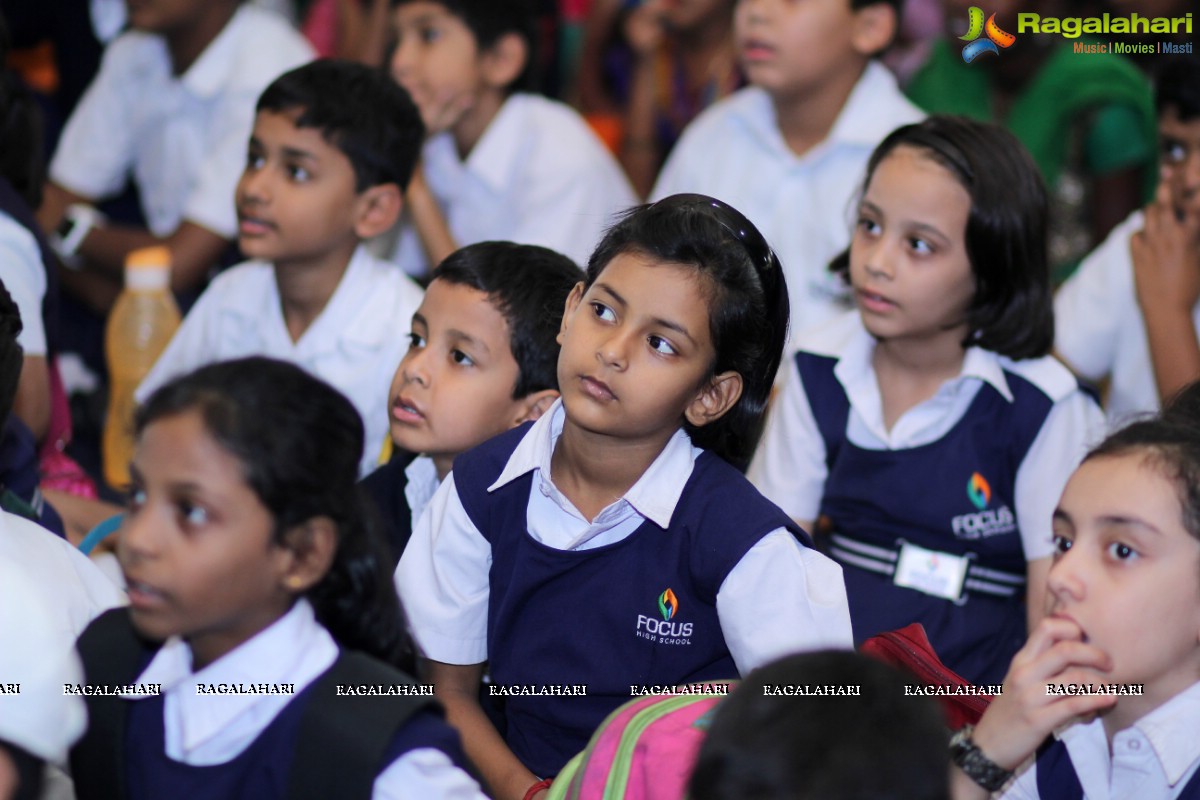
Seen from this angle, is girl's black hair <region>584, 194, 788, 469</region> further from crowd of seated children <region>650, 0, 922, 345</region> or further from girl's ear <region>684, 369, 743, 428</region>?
crowd of seated children <region>650, 0, 922, 345</region>

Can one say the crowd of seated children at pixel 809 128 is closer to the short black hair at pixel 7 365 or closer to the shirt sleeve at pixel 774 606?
the shirt sleeve at pixel 774 606

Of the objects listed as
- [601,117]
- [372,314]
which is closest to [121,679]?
[372,314]

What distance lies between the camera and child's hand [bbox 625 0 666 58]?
12.1 feet

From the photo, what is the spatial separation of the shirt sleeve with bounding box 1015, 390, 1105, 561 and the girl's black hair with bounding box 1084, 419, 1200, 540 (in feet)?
1.43

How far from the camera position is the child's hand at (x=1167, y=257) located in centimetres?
240

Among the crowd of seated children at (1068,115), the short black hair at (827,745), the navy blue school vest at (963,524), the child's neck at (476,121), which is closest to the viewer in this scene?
the short black hair at (827,745)

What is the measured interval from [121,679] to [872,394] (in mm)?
1195

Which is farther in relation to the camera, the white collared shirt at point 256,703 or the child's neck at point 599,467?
the child's neck at point 599,467

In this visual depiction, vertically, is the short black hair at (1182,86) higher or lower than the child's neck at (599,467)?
higher

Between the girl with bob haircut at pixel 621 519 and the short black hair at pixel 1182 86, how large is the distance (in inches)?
47.5

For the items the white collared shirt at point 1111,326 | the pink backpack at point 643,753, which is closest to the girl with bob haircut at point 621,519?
the pink backpack at point 643,753

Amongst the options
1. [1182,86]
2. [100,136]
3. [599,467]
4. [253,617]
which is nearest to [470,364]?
[599,467]

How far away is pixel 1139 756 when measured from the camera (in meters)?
1.43

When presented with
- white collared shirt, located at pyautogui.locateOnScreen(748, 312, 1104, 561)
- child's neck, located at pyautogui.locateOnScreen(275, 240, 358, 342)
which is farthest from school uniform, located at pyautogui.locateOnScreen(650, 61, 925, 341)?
child's neck, located at pyautogui.locateOnScreen(275, 240, 358, 342)
